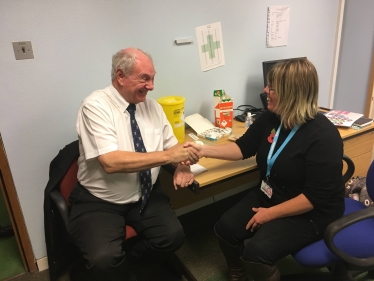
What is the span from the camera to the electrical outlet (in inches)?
64.8

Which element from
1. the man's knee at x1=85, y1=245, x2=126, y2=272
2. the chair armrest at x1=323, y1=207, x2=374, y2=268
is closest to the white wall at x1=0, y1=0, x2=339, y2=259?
the man's knee at x1=85, y1=245, x2=126, y2=272

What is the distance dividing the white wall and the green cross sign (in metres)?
0.09

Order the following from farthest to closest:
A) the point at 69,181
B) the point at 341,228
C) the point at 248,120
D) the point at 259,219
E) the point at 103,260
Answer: the point at 248,120 → the point at 69,181 → the point at 259,219 → the point at 103,260 → the point at 341,228

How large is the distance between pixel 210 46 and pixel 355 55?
173 cm

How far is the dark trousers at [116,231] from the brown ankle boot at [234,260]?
259 mm

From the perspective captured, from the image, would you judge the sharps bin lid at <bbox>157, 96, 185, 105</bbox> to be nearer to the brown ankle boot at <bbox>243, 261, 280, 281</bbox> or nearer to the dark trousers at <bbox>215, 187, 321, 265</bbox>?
the dark trousers at <bbox>215, 187, 321, 265</bbox>

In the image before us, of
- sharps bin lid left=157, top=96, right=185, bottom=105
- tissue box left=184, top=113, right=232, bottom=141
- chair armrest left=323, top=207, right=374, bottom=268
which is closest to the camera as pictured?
chair armrest left=323, top=207, right=374, bottom=268

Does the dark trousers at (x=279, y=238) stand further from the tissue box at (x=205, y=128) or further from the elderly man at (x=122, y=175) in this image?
the tissue box at (x=205, y=128)

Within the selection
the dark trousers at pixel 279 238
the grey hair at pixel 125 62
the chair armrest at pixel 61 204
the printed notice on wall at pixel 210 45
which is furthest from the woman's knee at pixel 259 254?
the printed notice on wall at pixel 210 45

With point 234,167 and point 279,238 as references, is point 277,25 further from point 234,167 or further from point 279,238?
point 279,238

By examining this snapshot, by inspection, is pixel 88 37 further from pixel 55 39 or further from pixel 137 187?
pixel 137 187

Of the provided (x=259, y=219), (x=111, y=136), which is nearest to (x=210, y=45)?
(x=111, y=136)

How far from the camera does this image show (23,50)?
5.47ft

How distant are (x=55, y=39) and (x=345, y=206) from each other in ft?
5.94
